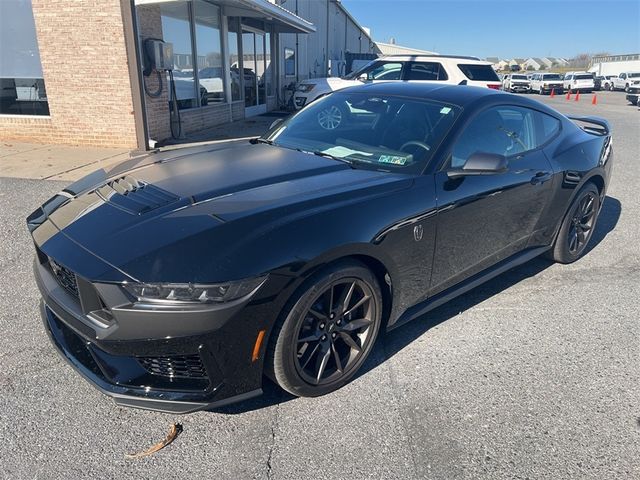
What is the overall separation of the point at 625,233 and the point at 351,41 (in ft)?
139

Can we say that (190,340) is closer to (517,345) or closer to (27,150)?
(517,345)

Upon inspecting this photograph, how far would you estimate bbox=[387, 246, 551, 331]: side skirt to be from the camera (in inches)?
115

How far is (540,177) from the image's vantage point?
11.9ft

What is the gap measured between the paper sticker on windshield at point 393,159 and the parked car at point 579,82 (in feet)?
138

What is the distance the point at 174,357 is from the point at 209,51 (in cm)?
1120

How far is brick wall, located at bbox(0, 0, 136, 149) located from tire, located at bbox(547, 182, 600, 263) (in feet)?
24.6

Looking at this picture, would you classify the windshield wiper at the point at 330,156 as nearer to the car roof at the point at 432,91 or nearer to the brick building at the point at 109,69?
the car roof at the point at 432,91

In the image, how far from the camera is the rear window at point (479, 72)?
1230 cm

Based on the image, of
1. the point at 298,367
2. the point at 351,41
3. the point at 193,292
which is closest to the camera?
the point at 193,292

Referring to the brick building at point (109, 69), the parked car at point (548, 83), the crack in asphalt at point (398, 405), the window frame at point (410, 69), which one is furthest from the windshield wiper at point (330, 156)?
the parked car at point (548, 83)

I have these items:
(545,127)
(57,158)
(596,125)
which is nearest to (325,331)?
(545,127)

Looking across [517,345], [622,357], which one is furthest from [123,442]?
[622,357]

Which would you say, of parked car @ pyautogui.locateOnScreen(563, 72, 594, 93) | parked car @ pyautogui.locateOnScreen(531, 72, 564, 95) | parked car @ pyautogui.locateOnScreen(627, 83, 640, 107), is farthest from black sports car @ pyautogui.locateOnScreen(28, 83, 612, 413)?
parked car @ pyautogui.locateOnScreen(563, 72, 594, 93)

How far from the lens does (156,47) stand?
29.1ft
